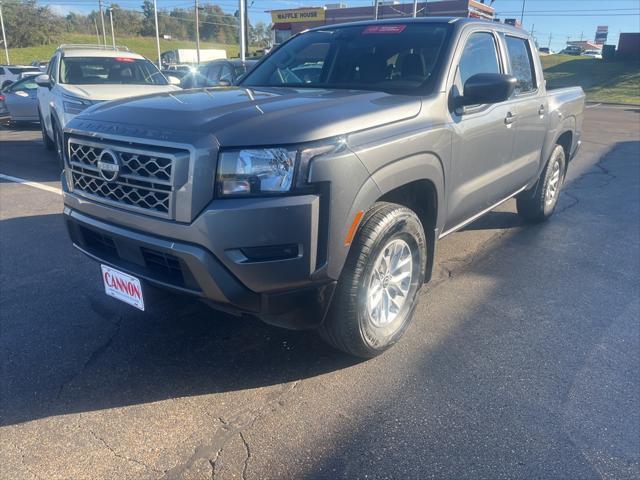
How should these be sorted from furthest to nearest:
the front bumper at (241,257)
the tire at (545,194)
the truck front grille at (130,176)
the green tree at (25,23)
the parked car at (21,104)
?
the green tree at (25,23) < the parked car at (21,104) < the tire at (545,194) < the truck front grille at (130,176) < the front bumper at (241,257)

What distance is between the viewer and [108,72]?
8.72 meters

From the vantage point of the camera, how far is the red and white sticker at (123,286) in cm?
278

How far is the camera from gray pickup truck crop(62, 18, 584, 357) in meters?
2.39

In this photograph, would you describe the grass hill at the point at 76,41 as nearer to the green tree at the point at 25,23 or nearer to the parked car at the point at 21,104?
the green tree at the point at 25,23

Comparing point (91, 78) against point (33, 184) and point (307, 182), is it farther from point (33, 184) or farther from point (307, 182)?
point (307, 182)

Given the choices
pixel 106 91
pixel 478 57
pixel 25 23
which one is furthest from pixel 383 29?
pixel 25 23

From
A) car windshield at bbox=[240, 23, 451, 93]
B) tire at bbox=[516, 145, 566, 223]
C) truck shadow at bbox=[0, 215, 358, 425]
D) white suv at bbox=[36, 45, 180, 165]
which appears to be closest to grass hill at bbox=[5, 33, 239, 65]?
white suv at bbox=[36, 45, 180, 165]

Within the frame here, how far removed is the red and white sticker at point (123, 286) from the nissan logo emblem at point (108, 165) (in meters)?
0.51

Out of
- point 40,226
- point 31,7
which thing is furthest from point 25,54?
point 40,226

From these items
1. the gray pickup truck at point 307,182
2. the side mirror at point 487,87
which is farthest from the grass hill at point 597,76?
the side mirror at point 487,87

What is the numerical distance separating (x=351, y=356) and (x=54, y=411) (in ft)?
5.34

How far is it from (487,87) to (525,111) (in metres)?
1.44

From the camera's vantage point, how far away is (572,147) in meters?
6.11

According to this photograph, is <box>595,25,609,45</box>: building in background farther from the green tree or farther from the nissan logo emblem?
the nissan logo emblem
